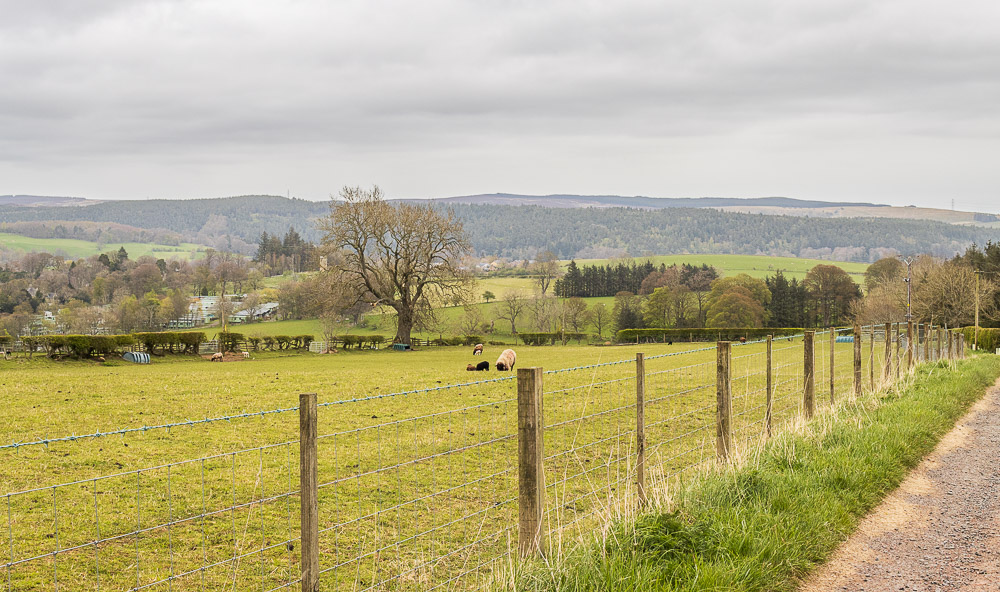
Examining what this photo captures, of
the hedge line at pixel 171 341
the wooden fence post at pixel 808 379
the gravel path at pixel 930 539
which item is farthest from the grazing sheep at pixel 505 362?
the gravel path at pixel 930 539

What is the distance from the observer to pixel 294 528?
791 cm

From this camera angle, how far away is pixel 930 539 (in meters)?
6.35

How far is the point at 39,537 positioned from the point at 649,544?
18.4 ft

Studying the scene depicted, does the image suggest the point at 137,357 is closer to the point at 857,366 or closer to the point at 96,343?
the point at 96,343

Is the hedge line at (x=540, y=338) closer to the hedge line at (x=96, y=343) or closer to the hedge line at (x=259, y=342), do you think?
the hedge line at (x=259, y=342)

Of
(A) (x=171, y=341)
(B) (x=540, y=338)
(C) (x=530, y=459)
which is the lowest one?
(B) (x=540, y=338)

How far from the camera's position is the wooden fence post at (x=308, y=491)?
4.21 metres

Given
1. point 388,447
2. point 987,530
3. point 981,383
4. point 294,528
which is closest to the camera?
point 987,530

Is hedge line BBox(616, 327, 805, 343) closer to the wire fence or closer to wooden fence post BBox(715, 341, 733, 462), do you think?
the wire fence

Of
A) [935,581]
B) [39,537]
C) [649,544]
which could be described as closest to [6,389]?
[39,537]

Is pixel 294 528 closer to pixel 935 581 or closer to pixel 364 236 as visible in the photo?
pixel 935 581

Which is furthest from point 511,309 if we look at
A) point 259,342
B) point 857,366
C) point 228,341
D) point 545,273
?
point 857,366

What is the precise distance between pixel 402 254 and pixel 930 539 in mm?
49752

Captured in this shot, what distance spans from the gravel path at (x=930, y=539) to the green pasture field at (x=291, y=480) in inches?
62.3
